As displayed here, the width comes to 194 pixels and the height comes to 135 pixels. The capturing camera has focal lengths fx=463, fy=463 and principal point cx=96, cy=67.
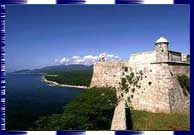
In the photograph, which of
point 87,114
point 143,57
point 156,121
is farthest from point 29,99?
point 143,57

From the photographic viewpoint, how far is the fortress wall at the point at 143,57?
10984 mm

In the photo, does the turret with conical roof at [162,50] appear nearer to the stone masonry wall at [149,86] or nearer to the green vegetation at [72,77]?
the stone masonry wall at [149,86]

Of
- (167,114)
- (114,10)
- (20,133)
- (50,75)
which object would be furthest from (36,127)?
(167,114)

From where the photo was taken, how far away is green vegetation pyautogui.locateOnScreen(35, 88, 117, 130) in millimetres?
9344

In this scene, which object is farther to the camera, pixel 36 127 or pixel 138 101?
pixel 138 101

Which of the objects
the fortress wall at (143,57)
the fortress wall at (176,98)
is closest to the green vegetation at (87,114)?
the fortress wall at (143,57)

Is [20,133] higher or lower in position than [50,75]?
lower

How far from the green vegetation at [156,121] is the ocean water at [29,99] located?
5.66 feet

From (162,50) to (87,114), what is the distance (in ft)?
7.82

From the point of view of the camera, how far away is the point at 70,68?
10.2 meters

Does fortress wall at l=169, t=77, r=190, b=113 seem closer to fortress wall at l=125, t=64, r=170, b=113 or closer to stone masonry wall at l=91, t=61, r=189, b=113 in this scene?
stone masonry wall at l=91, t=61, r=189, b=113

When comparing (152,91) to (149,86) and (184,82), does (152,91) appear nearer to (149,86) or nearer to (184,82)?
(149,86)
